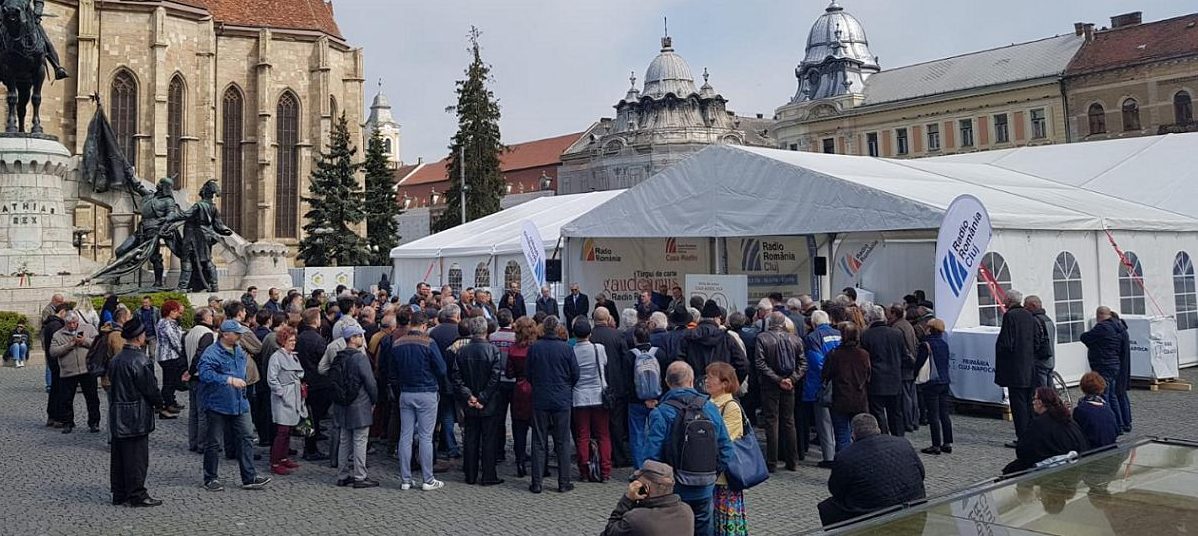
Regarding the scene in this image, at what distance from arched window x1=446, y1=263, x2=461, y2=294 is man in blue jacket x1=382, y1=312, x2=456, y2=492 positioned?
15786 millimetres

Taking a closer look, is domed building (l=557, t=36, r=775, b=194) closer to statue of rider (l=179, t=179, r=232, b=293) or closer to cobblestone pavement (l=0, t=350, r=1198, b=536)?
statue of rider (l=179, t=179, r=232, b=293)

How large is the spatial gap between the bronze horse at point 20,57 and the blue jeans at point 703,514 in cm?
2135

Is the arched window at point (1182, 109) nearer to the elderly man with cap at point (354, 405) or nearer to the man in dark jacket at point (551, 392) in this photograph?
the man in dark jacket at point (551, 392)

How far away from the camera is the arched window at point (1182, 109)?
42.2 meters

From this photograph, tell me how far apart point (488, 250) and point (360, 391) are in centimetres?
1405

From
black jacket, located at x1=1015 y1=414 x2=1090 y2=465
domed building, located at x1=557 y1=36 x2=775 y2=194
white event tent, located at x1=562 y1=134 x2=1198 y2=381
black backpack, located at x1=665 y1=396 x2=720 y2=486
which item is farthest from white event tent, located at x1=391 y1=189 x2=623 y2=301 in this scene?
domed building, located at x1=557 y1=36 x2=775 y2=194

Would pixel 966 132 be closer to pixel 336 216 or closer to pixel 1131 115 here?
pixel 1131 115

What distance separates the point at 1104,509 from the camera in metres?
4.02

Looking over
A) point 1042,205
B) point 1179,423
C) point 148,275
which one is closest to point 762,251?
point 1042,205

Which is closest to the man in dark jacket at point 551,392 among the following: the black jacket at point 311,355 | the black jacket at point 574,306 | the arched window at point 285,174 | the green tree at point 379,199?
the black jacket at point 311,355

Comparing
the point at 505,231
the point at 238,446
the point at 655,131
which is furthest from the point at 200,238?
the point at 655,131

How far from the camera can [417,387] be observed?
7.40 meters

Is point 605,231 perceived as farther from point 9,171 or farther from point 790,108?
point 790,108

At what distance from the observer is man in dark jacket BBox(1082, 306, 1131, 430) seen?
922cm
